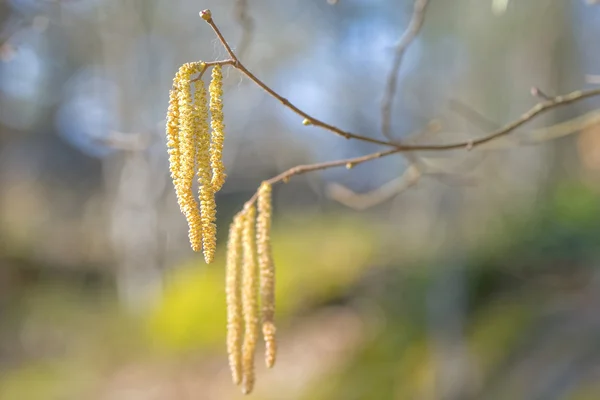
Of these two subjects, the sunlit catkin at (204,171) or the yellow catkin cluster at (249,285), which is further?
the yellow catkin cluster at (249,285)

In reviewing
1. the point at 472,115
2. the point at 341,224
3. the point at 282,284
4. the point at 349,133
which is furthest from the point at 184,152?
the point at 341,224

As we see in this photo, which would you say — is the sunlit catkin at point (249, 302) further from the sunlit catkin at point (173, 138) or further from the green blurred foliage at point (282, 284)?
the green blurred foliage at point (282, 284)

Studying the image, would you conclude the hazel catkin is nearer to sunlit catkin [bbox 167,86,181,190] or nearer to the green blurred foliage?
sunlit catkin [bbox 167,86,181,190]

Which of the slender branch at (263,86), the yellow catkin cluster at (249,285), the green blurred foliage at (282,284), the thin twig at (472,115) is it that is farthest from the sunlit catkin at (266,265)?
the green blurred foliage at (282,284)

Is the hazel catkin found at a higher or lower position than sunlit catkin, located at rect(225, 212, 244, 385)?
higher

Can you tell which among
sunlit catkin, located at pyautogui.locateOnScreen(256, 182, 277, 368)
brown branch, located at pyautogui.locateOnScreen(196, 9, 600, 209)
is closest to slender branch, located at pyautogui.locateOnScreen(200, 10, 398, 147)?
brown branch, located at pyautogui.locateOnScreen(196, 9, 600, 209)

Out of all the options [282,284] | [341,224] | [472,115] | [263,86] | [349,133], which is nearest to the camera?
[263,86]

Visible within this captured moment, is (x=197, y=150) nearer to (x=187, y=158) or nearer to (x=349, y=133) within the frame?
(x=187, y=158)

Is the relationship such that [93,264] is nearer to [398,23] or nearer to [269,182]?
[398,23]
